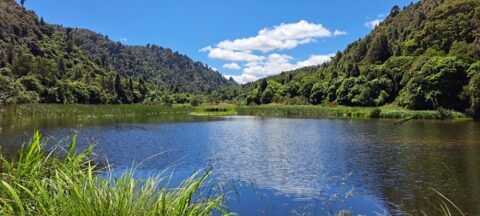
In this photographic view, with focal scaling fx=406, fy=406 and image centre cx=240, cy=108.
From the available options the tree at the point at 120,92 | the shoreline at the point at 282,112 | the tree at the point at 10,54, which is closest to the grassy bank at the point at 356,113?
the shoreline at the point at 282,112

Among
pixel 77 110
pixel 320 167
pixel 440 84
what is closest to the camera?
pixel 320 167

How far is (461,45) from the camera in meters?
72.8

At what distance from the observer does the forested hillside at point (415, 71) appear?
60.4m

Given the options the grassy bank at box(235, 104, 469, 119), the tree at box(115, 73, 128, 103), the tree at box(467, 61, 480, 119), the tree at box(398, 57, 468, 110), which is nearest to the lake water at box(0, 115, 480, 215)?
the grassy bank at box(235, 104, 469, 119)

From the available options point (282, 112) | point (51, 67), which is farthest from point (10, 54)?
point (282, 112)

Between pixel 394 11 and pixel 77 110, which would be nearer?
pixel 77 110

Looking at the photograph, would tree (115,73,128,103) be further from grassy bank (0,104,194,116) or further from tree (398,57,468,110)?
tree (398,57,468,110)

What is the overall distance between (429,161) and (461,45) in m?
63.0

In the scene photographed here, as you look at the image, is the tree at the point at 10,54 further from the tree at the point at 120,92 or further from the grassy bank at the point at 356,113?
the grassy bank at the point at 356,113

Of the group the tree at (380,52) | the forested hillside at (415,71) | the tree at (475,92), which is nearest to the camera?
the tree at (475,92)

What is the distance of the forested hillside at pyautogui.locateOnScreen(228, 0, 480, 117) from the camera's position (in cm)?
6041

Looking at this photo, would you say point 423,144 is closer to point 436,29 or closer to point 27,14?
point 436,29

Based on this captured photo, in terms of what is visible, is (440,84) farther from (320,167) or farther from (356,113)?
(320,167)

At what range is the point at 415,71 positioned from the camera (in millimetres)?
65750
